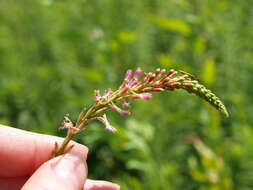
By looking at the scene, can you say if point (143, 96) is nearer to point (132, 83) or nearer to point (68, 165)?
point (132, 83)

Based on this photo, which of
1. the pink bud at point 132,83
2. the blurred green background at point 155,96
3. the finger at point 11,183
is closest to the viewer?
the pink bud at point 132,83

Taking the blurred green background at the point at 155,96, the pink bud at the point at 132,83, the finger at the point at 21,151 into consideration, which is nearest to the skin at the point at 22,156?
the finger at the point at 21,151

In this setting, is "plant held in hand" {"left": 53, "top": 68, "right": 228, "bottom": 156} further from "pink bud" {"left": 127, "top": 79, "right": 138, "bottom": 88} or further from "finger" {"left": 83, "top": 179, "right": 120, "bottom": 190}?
"finger" {"left": 83, "top": 179, "right": 120, "bottom": 190}

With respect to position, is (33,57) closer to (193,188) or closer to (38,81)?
(38,81)

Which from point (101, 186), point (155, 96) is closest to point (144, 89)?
point (101, 186)

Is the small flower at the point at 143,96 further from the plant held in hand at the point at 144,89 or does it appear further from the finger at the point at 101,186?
the finger at the point at 101,186

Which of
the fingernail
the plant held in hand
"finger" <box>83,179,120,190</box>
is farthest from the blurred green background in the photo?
the plant held in hand
